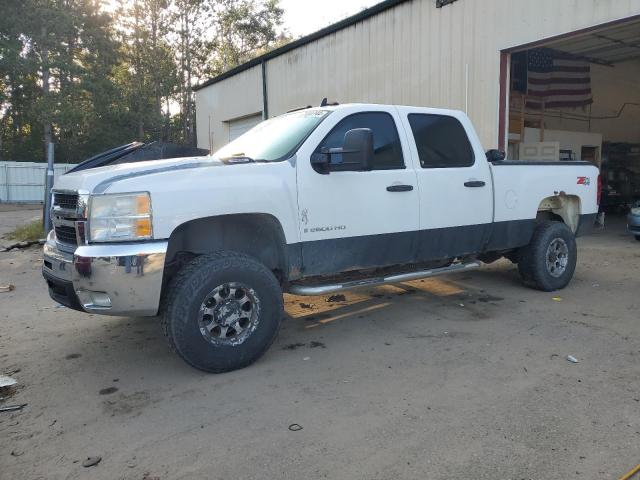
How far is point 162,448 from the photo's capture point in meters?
2.85

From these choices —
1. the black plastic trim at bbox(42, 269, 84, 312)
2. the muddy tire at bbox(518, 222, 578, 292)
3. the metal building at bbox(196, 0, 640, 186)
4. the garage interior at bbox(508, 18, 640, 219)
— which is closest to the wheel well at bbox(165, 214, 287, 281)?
the black plastic trim at bbox(42, 269, 84, 312)

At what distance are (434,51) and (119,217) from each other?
28.2ft

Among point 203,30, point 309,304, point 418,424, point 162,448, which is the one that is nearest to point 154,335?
point 309,304

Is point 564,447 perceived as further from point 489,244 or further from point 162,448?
point 489,244

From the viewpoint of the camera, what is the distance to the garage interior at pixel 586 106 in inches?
524

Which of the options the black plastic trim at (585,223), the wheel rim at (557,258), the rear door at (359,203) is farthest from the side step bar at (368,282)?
the black plastic trim at (585,223)

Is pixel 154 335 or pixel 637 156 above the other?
pixel 637 156

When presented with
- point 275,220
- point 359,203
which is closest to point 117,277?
point 275,220

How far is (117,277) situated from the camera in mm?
3441

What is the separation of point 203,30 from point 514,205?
130 ft

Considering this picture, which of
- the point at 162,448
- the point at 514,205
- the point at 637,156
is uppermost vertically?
the point at 637,156

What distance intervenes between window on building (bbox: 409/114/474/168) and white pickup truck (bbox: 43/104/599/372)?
1 centimetres

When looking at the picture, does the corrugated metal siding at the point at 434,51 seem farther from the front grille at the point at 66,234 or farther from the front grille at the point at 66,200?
the front grille at the point at 66,234

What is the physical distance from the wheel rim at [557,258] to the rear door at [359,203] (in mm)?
2264
